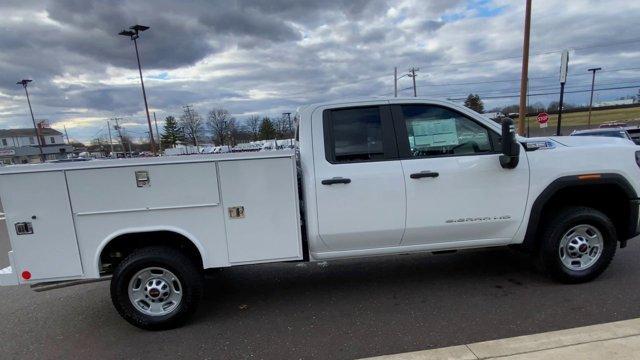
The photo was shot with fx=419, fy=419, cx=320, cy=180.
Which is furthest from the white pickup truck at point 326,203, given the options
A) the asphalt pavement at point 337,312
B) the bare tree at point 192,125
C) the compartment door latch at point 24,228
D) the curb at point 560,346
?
the bare tree at point 192,125

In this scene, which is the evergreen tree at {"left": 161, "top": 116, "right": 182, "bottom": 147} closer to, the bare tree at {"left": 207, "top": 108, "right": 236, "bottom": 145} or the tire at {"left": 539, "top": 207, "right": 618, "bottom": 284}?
the bare tree at {"left": 207, "top": 108, "right": 236, "bottom": 145}

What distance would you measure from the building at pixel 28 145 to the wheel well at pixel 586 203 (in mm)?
81447

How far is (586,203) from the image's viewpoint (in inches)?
176

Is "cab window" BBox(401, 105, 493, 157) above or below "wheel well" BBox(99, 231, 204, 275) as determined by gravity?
above

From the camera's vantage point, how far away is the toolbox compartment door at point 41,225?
135 inches

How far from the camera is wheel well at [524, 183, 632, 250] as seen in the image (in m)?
4.12

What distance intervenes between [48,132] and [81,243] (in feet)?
408

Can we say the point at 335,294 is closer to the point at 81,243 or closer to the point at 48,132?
the point at 81,243

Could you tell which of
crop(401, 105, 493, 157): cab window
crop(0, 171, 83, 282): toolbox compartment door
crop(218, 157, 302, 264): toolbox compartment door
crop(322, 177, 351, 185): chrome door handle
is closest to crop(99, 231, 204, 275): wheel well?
crop(0, 171, 83, 282): toolbox compartment door

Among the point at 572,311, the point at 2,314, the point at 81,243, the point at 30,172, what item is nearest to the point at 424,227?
the point at 572,311

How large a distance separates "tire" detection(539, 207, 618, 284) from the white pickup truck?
0.01 m

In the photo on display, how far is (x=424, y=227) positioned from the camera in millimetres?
4000

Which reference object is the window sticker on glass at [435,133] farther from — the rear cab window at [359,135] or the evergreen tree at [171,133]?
the evergreen tree at [171,133]

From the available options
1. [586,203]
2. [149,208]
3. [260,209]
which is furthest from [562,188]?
[149,208]
